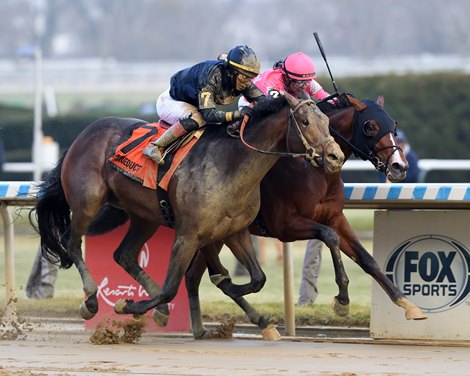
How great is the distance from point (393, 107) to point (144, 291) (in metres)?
17.0

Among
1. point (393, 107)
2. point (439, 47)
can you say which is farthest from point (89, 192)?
point (439, 47)

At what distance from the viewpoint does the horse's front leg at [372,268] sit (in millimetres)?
8117

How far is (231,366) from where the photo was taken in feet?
23.2

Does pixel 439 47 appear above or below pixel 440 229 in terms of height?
above

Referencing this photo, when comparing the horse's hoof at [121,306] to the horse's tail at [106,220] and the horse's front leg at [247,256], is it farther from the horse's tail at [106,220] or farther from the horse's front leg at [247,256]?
the horse's tail at [106,220]

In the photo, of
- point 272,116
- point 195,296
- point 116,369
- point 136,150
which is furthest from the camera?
point 195,296

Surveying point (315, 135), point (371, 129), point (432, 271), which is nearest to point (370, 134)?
point (371, 129)

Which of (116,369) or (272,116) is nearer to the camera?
(116,369)

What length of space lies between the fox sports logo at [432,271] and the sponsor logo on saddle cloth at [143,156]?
1.78 meters

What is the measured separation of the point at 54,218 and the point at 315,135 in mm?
2452

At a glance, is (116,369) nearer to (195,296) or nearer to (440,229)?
(195,296)

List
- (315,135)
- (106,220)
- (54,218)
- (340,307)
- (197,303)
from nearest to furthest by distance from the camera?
(315,135) < (340,307) < (197,303) < (54,218) < (106,220)

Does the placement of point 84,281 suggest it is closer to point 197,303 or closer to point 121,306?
point 121,306

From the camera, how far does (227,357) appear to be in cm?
751
